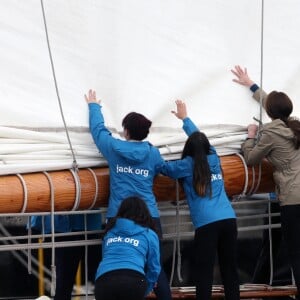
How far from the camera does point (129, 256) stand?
4.00m

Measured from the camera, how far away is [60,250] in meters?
4.62

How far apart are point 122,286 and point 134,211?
0.31 metres

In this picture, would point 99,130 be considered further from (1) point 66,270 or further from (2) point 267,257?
(2) point 267,257

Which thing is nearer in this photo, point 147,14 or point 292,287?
point 147,14

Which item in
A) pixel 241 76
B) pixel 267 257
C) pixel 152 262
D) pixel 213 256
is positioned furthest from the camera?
pixel 267 257

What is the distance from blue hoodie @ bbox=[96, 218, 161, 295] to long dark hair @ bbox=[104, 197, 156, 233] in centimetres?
2

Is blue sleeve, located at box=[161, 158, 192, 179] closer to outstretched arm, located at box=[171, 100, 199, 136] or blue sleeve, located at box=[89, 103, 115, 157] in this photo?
A: outstretched arm, located at box=[171, 100, 199, 136]

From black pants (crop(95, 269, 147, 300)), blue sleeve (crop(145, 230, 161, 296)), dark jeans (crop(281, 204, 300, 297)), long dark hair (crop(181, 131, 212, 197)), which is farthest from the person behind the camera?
dark jeans (crop(281, 204, 300, 297))

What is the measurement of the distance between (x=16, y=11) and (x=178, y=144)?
0.91m

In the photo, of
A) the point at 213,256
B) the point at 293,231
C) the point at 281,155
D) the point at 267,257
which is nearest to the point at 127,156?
the point at 213,256

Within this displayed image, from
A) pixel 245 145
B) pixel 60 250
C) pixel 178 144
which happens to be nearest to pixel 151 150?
pixel 178 144

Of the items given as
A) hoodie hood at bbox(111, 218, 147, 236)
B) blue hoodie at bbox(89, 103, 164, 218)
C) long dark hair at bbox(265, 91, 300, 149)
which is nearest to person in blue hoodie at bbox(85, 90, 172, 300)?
blue hoodie at bbox(89, 103, 164, 218)

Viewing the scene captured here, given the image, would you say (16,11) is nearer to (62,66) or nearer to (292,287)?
(62,66)

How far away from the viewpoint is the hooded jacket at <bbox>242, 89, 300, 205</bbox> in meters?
4.38
